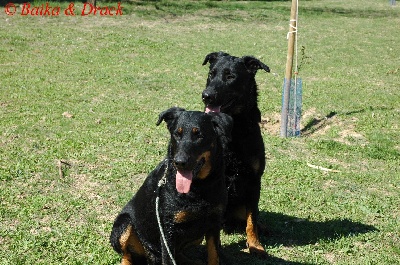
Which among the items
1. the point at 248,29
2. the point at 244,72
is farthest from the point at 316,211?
the point at 248,29

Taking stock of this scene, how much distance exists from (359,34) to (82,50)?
12150 mm

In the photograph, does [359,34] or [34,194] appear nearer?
[34,194]

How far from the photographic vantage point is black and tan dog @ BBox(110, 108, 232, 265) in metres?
4.21

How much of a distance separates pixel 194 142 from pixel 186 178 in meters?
0.30

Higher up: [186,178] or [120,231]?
[186,178]

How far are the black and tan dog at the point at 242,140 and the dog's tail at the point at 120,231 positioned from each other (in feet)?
3.94

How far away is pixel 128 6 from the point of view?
74.6ft

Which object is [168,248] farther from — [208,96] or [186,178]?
[208,96]

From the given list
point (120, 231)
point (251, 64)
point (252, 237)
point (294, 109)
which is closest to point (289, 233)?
point (252, 237)

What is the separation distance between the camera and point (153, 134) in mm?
8938

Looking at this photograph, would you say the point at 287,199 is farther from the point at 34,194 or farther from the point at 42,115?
the point at 42,115

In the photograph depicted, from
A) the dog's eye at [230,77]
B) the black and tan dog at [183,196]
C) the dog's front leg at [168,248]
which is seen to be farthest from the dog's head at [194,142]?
Result: the dog's eye at [230,77]

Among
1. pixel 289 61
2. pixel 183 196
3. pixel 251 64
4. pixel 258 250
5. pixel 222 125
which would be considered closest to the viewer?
pixel 183 196

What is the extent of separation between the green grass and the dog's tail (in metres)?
0.41
